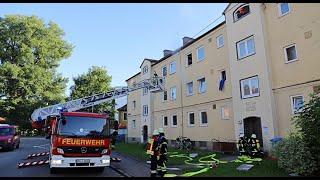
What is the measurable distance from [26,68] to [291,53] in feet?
133

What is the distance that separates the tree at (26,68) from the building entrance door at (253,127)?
119ft

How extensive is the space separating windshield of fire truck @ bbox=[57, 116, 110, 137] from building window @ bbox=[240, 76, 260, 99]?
979cm

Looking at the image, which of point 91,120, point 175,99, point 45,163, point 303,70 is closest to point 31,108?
point 175,99

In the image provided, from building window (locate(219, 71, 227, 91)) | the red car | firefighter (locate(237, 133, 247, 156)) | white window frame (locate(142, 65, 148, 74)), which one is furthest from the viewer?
white window frame (locate(142, 65, 148, 74))

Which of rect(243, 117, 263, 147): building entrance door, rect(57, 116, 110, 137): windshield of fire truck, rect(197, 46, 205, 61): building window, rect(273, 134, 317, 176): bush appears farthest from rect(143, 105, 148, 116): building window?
rect(273, 134, 317, 176): bush

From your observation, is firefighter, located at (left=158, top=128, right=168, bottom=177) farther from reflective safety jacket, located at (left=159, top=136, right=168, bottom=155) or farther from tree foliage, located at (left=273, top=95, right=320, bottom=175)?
tree foliage, located at (left=273, top=95, right=320, bottom=175)

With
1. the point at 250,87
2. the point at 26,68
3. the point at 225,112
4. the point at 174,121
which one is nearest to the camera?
the point at 250,87

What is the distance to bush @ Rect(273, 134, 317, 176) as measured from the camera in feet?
35.5

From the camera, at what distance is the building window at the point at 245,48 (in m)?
19.4

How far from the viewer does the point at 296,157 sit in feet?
36.2

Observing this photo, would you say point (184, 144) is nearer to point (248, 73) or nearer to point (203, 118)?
point (203, 118)

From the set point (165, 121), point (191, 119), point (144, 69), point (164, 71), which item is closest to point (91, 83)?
point (144, 69)

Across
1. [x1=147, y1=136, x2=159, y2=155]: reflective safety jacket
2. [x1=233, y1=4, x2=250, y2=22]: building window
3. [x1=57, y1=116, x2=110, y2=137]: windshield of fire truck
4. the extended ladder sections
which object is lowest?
[x1=147, y1=136, x2=159, y2=155]: reflective safety jacket

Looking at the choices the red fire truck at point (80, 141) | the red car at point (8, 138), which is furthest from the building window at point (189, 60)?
the red car at point (8, 138)
